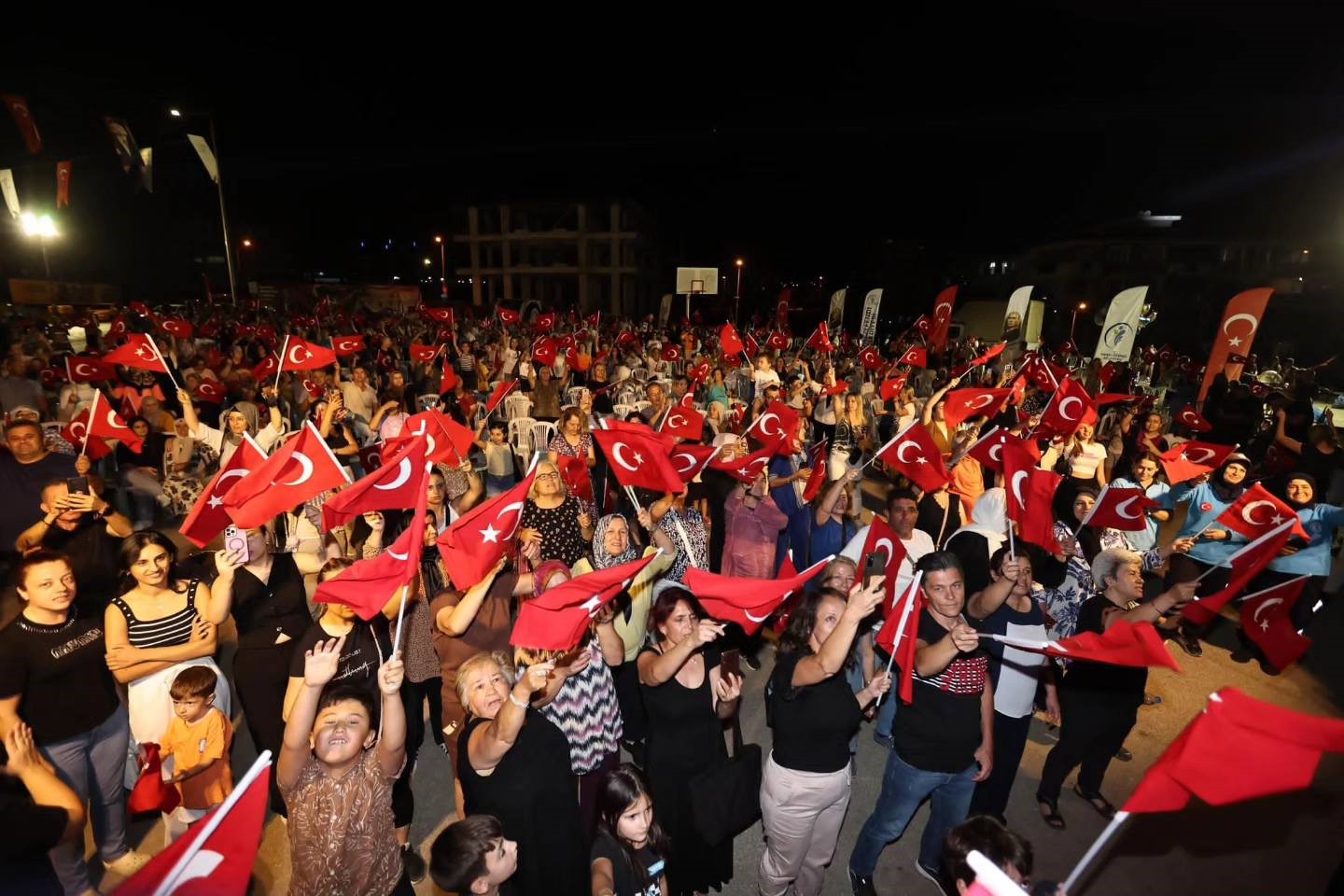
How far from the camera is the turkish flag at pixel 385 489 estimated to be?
3.88 meters

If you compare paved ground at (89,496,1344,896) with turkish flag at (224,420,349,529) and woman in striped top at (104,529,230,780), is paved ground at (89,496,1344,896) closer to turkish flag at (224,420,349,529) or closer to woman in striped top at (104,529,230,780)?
woman in striped top at (104,529,230,780)

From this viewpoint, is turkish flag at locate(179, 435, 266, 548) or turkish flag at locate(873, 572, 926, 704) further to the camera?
turkish flag at locate(179, 435, 266, 548)

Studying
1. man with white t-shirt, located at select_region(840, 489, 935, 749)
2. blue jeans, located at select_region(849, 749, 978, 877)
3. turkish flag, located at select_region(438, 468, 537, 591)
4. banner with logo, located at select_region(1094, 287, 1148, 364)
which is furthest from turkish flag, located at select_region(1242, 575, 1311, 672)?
banner with logo, located at select_region(1094, 287, 1148, 364)

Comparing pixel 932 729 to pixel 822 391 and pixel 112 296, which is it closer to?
pixel 822 391

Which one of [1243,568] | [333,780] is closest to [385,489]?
[333,780]

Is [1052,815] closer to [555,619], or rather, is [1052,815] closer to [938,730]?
[938,730]

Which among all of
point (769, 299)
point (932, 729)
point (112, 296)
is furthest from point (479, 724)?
point (769, 299)

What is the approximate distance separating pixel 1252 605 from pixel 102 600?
7991 mm

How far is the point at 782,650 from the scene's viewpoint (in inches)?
135

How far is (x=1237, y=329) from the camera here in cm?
1141

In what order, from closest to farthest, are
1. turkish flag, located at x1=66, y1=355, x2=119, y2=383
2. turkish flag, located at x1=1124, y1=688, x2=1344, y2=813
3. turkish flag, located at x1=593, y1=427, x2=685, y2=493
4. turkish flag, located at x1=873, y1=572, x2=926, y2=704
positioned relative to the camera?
turkish flag, located at x1=1124, y1=688, x2=1344, y2=813 → turkish flag, located at x1=873, y1=572, x2=926, y2=704 → turkish flag, located at x1=593, y1=427, x2=685, y2=493 → turkish flag, located at x1=66, y1=355, x2=119, y2=383

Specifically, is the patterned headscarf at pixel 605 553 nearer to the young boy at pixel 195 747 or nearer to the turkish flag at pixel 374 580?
the turkish flag at pixel 374 580

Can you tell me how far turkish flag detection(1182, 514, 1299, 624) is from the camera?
3471 mm

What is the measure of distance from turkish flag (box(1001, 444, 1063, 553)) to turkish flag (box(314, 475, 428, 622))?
3.79 meters
